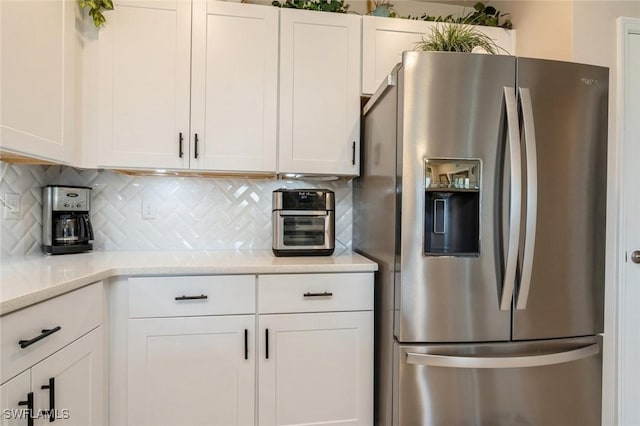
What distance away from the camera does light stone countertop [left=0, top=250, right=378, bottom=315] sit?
1069 millimetres

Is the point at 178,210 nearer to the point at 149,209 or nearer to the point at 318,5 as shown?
the point at 149,209

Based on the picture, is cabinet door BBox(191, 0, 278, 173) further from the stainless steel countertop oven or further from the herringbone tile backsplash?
the herringbone tile backsplash

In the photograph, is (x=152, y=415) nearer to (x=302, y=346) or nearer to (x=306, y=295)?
(x=302, y=346)

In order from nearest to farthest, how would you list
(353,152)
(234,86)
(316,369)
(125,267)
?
(125,267) < (316,369) < (234,86) < (353,152)

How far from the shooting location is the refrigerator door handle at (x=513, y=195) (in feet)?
4.39

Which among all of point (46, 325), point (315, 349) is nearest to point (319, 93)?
point (315, 349)

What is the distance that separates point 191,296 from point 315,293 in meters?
0.55

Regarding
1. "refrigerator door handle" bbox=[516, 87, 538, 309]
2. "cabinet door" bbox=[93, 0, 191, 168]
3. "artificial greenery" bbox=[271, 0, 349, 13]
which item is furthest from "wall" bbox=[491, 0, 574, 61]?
"cabinet door" bbox=[93, 0, 191, 168]

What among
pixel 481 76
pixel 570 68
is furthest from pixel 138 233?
pixel 570 68

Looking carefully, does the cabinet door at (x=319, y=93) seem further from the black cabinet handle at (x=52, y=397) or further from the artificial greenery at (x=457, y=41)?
the black cabinet handle at (x=52, y=397)

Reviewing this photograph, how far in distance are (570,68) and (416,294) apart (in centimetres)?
113

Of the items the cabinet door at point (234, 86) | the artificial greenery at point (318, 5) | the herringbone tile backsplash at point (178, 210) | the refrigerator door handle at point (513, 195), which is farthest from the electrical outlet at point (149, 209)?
the refrigerator door handle at point (513, 195)

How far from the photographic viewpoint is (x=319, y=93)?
1.89 meters

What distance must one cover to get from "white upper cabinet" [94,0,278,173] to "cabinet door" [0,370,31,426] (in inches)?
42.5
